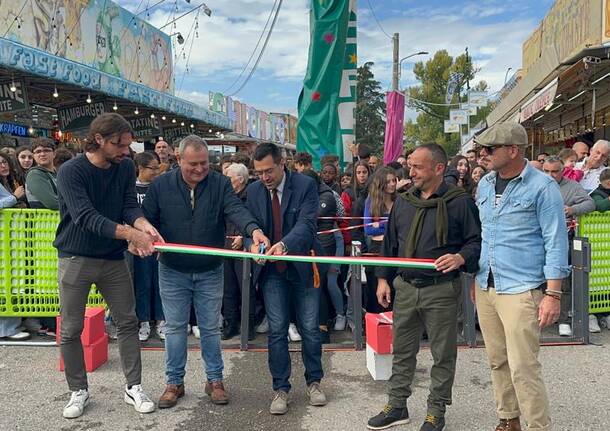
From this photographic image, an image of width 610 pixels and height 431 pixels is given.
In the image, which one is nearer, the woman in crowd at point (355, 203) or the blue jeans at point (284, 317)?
the blue jeans at point (284, 317)

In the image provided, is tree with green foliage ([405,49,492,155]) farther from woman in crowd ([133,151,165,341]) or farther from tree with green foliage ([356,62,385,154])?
woman in crowd ([133,151,165,341])

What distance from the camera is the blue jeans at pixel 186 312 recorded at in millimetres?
4168

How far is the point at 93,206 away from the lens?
3898mm

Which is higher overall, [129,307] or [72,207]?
[72,207]

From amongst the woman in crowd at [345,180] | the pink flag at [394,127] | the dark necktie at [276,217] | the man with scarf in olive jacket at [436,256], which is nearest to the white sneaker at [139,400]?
the dark necktie at [276,217]

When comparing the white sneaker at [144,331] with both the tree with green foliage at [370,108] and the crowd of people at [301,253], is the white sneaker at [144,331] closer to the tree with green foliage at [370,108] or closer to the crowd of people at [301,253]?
the crowd of people at [301,253]

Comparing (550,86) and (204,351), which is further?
(550,86)

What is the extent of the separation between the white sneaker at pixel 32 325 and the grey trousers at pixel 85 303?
6.82 ft

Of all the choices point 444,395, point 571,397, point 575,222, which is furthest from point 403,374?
point 575,222

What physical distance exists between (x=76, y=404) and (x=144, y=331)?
181cm

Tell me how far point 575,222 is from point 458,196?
3045 millimetres

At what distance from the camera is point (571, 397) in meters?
4.26

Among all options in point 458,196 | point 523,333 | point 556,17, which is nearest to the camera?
point 523,333

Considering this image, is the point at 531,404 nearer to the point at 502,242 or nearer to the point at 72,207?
the point at 502,242
